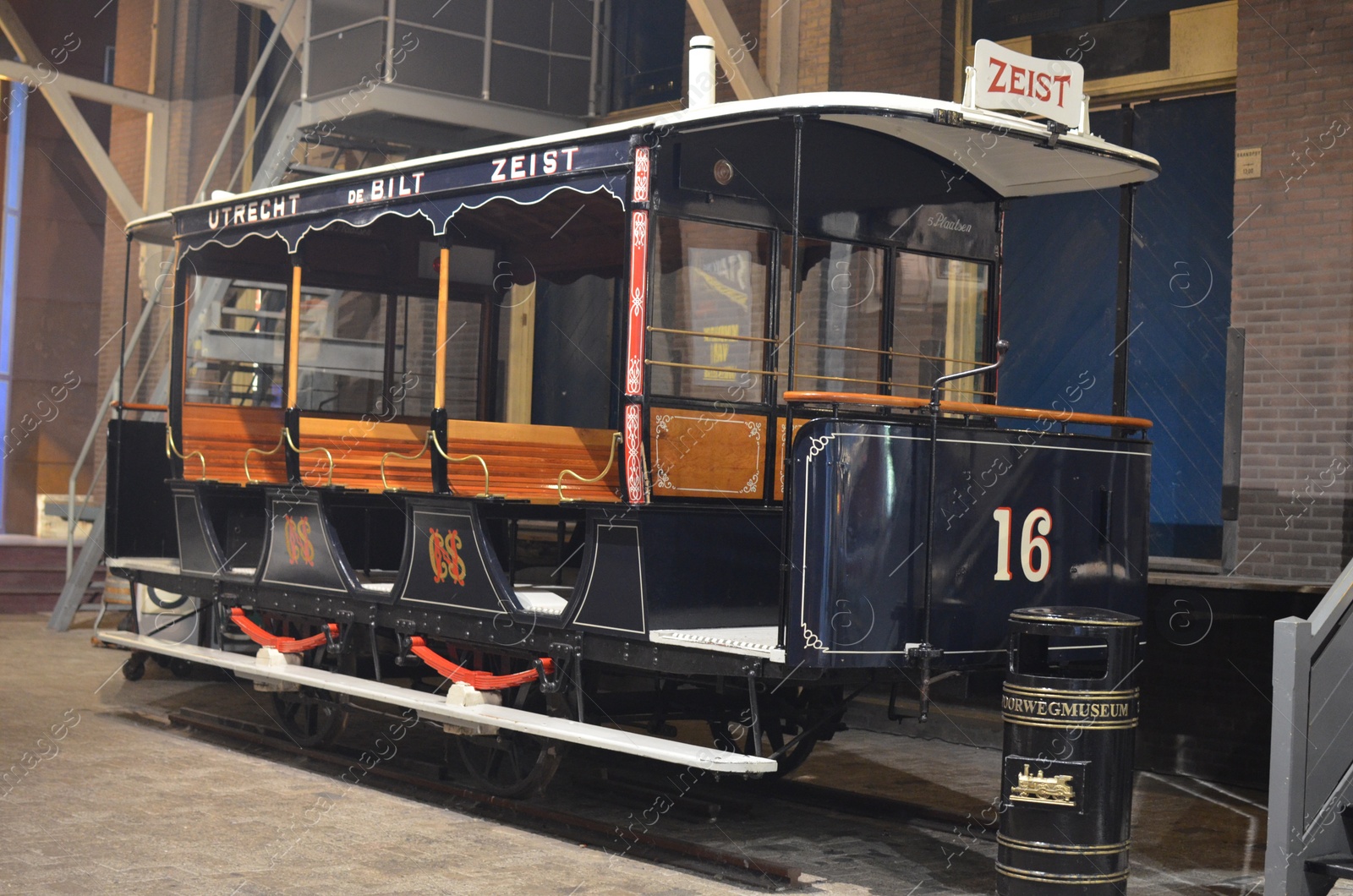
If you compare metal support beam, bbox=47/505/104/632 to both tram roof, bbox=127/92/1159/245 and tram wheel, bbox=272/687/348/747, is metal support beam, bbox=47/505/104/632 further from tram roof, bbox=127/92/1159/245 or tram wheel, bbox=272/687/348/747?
tram roof, bbox=127/92/1159/245

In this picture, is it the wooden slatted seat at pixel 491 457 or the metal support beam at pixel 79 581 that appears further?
the metal support beam at pixel 79 581

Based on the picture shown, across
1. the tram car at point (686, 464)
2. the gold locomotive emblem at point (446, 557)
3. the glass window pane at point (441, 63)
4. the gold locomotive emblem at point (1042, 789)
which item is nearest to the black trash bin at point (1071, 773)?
the gold locomotive emblem at point (1042, 789)

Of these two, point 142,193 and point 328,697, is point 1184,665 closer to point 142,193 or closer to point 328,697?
point 328,697

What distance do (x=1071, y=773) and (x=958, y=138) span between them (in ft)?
10.4

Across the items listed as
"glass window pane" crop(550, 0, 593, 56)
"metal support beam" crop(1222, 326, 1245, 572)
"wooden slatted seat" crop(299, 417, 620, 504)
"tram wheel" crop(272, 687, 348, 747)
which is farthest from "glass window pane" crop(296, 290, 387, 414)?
"metal support beam" crop(1222, 326, 1245, 572)

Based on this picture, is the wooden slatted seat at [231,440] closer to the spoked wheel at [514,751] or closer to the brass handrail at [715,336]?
the spoked wheel at [514,751]

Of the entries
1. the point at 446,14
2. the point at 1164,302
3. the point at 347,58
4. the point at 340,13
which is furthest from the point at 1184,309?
the point at 340,13

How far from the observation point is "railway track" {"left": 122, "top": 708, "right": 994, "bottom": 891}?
22.8ft

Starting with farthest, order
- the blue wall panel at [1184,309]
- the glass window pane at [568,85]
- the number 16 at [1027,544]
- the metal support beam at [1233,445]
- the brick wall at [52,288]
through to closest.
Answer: the brick wall at [52,288], the glass window pane at [568,85], the blue wall panel at [1184,309], the metal support beam at [1233,445], the number 16 at [1027,544]

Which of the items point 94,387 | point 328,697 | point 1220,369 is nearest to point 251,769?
point 328,697

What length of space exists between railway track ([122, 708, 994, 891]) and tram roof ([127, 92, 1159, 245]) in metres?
3.32

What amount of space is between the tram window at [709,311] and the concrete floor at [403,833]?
2.27 m

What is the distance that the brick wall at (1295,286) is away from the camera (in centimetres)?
Result: 928

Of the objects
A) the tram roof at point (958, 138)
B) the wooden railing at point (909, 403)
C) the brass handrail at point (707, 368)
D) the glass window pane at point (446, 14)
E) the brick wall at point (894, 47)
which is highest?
the glass window pane at point (446, 14)
